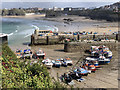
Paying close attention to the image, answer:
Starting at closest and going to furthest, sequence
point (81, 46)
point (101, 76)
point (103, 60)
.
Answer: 1. point (101, 76)
2. point (103, 60)
3. point (81, 46)

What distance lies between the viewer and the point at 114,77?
52.0 ft

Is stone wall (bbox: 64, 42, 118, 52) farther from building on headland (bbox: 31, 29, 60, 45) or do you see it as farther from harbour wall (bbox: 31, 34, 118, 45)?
building on headland (bbox: 31, 29, 60, 45)

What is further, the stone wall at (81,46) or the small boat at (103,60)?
the stone wall at (81,46)

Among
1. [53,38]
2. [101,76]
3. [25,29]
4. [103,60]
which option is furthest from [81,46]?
[25,29]

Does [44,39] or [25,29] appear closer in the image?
[44,39]

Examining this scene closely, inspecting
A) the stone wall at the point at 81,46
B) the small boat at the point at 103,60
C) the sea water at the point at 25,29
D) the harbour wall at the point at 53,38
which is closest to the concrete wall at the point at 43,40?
the harbour wall at the point at 53,38

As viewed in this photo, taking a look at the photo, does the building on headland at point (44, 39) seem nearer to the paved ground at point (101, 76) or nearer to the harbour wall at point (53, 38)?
the harbour wall at point (53, 38)

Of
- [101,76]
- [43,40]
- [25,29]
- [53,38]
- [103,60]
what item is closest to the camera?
[101,76]

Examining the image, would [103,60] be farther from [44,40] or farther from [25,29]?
[25,29]

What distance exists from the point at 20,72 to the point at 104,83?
691 cm

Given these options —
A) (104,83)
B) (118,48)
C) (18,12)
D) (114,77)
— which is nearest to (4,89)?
(104,83)

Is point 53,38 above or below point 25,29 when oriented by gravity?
above

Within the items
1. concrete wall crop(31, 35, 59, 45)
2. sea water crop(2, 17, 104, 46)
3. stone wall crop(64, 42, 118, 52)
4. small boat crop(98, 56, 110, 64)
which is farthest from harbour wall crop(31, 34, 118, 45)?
small boat crop(98, 56, 110, 64)

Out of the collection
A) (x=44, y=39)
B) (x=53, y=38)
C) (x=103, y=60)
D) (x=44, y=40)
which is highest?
(x=53, y=38)
